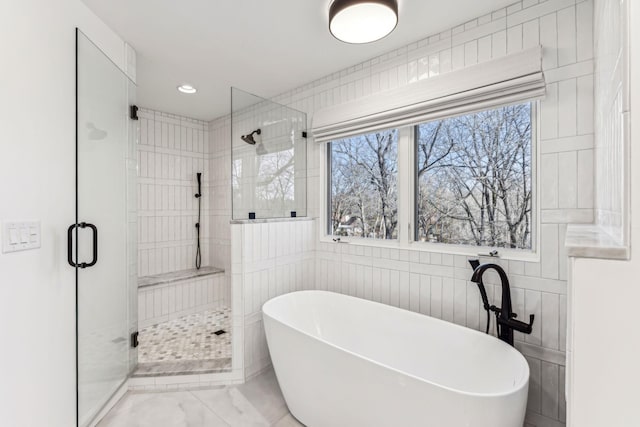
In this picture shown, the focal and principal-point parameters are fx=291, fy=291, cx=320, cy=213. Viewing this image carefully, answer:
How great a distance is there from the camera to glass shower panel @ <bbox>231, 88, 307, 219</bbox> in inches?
97.4

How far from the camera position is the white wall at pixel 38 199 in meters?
1.26

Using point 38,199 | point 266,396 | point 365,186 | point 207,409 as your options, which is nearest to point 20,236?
point 38,199

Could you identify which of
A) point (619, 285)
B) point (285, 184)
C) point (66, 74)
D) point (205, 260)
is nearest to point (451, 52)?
point (285, 184)

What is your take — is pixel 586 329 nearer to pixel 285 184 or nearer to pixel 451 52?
pixel 451 52

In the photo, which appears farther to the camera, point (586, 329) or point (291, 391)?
point (291, 391)

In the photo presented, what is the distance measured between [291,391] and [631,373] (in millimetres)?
1701

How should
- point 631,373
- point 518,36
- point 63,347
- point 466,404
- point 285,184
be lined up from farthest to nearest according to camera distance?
1. point 285,184
2. point 518,36
3. point 63,347
4. point 466,404
5. point 631,373

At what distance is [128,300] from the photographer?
2180 mm

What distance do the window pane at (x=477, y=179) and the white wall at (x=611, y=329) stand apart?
1.39 metres

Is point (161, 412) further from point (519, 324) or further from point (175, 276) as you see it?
point (519, 324)

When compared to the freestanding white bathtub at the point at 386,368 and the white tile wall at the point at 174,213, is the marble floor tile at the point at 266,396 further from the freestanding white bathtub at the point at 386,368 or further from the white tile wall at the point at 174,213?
the white tile wall at the point at 174,213

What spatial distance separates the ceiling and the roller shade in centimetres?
37

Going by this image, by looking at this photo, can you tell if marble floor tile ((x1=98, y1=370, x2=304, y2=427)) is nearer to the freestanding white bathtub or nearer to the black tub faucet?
the freestanding white bathtub

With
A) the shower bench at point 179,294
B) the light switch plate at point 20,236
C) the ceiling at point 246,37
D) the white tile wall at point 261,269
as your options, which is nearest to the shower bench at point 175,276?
the shower bench at point 179,294
